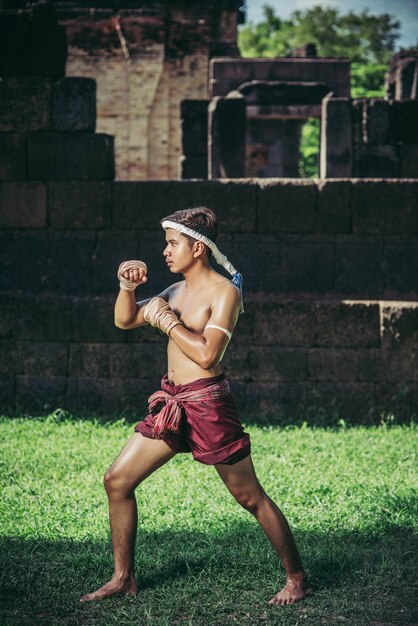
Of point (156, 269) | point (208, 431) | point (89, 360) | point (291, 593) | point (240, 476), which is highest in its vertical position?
point (156, 269)

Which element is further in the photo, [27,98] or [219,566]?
[27,98]

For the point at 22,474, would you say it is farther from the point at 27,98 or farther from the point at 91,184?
the point at 27,98

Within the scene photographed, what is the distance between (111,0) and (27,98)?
12630mm

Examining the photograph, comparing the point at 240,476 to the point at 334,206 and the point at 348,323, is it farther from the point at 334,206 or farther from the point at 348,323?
the point at 334,206

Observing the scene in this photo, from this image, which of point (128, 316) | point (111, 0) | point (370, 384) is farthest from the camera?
point (111, 0)

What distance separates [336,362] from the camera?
27.2 ft

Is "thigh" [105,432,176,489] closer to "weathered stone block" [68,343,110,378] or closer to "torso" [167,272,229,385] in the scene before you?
"torso" [167,272,229,385]

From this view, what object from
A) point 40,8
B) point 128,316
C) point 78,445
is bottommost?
point 78,445

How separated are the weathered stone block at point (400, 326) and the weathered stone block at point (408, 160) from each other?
2.02 meters

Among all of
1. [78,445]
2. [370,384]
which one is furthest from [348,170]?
[78,445]

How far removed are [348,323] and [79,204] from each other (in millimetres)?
2875

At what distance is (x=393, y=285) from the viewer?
8.70 metres

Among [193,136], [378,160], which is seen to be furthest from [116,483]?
[193,136]

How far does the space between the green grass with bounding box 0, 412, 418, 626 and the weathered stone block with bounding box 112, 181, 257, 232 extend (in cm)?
211
